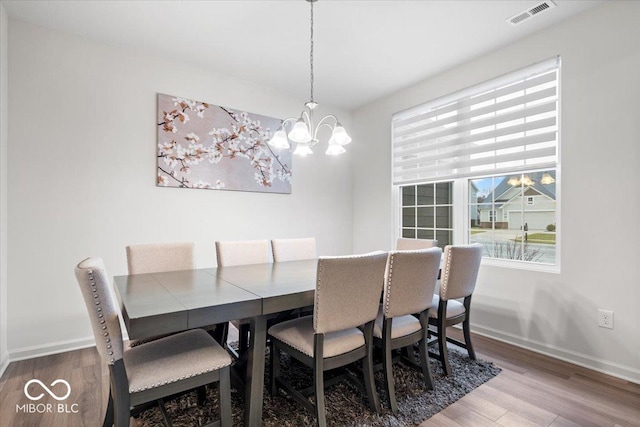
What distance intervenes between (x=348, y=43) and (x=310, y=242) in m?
1.86

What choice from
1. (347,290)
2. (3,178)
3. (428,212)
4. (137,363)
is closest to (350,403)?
(347,290)

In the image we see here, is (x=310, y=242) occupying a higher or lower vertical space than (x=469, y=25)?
lower

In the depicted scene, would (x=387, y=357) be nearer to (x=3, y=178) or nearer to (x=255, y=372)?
(x=255, y=372)

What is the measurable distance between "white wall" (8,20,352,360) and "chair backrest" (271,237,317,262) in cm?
84

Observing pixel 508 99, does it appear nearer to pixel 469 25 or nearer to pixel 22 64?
pixel 469 25

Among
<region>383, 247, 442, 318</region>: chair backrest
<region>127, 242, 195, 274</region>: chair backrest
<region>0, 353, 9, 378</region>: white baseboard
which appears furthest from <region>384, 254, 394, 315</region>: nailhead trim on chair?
<region>0, 353, 9, 378</region>: white baseboard

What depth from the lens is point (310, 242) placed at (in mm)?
3168

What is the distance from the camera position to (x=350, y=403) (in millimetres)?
1930

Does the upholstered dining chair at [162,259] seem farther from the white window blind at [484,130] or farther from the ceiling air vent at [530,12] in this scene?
the ceiling air vent at [530,12]

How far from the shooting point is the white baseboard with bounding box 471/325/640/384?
2.25m

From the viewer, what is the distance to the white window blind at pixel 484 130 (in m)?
2.71

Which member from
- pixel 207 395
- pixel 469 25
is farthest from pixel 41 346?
pixel 469 25

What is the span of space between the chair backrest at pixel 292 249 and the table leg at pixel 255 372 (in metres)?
1.25
